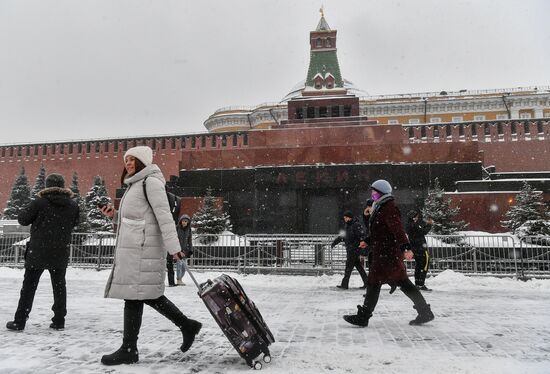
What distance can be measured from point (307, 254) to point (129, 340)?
701cm

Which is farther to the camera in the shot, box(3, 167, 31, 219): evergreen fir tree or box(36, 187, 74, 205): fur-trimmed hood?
box(3, 167, 31, 219): evergreen fir tree

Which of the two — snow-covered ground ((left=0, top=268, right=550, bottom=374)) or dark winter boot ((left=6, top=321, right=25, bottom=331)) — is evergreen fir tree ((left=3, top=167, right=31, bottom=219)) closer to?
snow-covered ground ((left=0, top=268, right=550, bottom=374))

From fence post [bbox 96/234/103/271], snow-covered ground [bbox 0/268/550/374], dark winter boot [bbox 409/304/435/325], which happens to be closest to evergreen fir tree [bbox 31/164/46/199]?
fence post [bbox 96/234/103/271]

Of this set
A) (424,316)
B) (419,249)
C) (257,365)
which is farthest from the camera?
(419,249)

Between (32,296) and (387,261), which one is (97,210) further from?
(387,261)

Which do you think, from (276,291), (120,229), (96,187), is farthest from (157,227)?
(96,187)

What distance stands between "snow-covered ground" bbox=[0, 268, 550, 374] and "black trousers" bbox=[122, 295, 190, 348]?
0.57 ft

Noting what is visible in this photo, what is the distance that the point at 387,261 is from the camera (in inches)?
150

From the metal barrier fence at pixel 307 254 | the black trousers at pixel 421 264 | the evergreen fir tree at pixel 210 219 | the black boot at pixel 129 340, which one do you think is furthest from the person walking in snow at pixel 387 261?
the evergreen fir tree at pixel 210 219

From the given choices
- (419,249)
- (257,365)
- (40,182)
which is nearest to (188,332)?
(257,365)

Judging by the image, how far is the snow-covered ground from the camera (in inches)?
102

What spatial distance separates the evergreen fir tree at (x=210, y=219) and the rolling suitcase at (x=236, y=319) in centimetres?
1060

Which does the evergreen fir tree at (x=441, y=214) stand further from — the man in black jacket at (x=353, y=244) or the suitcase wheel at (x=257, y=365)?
the suitcase wheel at (x=257, y=365)

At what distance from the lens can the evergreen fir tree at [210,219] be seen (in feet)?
43.4
